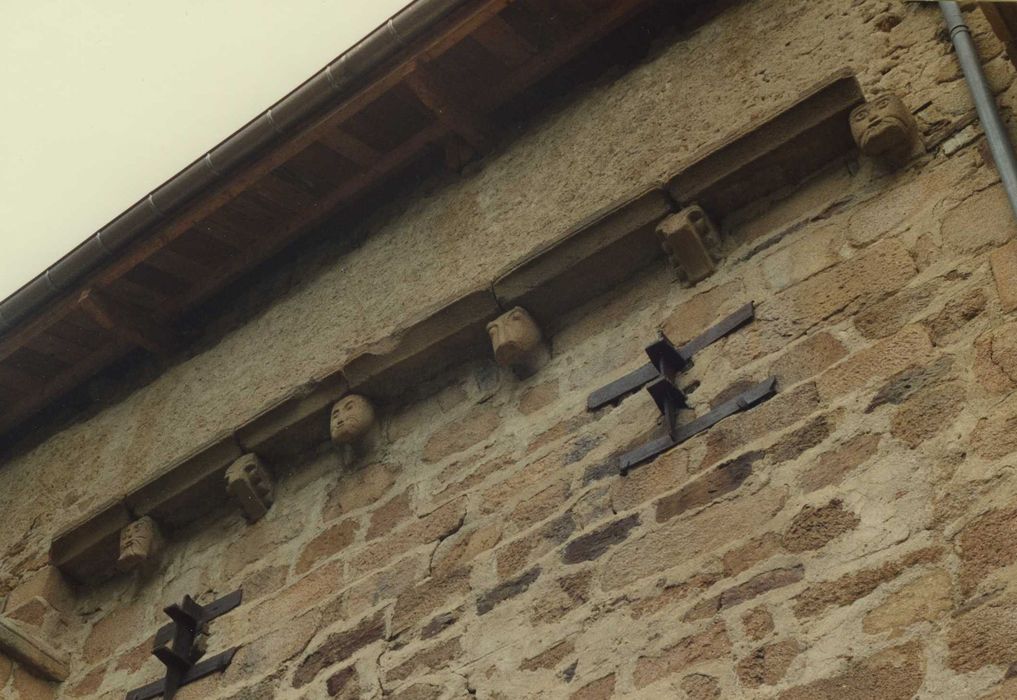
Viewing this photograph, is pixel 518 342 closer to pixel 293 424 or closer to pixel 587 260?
pixel 587 260

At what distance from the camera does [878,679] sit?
268cm

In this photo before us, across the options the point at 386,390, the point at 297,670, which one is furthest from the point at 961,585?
the point at 386,390

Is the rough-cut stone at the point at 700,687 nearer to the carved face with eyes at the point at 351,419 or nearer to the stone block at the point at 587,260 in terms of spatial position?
the stone block at the point at 587,260

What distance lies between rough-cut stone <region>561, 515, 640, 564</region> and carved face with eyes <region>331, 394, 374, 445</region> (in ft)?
3.91

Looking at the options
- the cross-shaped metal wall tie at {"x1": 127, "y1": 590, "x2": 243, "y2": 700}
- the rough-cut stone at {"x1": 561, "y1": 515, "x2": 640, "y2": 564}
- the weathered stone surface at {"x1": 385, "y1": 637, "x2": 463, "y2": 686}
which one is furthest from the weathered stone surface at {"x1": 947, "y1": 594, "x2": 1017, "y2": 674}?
the cross-shaped metal wall tie at {"x1": 127, "y1": 590, "x2": 243, "y2": 700}

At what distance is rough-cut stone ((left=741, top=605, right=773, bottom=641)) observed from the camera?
2943 mm

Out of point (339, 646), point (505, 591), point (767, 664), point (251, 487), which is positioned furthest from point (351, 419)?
point (767, 664)

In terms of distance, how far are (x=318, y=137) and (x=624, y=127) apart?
4.39 ft

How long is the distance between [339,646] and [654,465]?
3.81 feet

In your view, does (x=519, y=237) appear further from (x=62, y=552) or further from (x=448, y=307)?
(x=62, y=552)

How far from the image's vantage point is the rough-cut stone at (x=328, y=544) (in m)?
4.26

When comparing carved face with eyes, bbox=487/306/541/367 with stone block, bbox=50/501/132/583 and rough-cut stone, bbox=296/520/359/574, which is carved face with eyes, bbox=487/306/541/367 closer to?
rough-cut stone, bbox=296/520/359/574

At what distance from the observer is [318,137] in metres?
5.21

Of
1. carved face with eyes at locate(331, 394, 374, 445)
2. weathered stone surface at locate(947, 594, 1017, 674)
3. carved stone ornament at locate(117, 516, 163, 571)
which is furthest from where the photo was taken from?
carved stone ornament at locate(117, 516, 163, 571)
